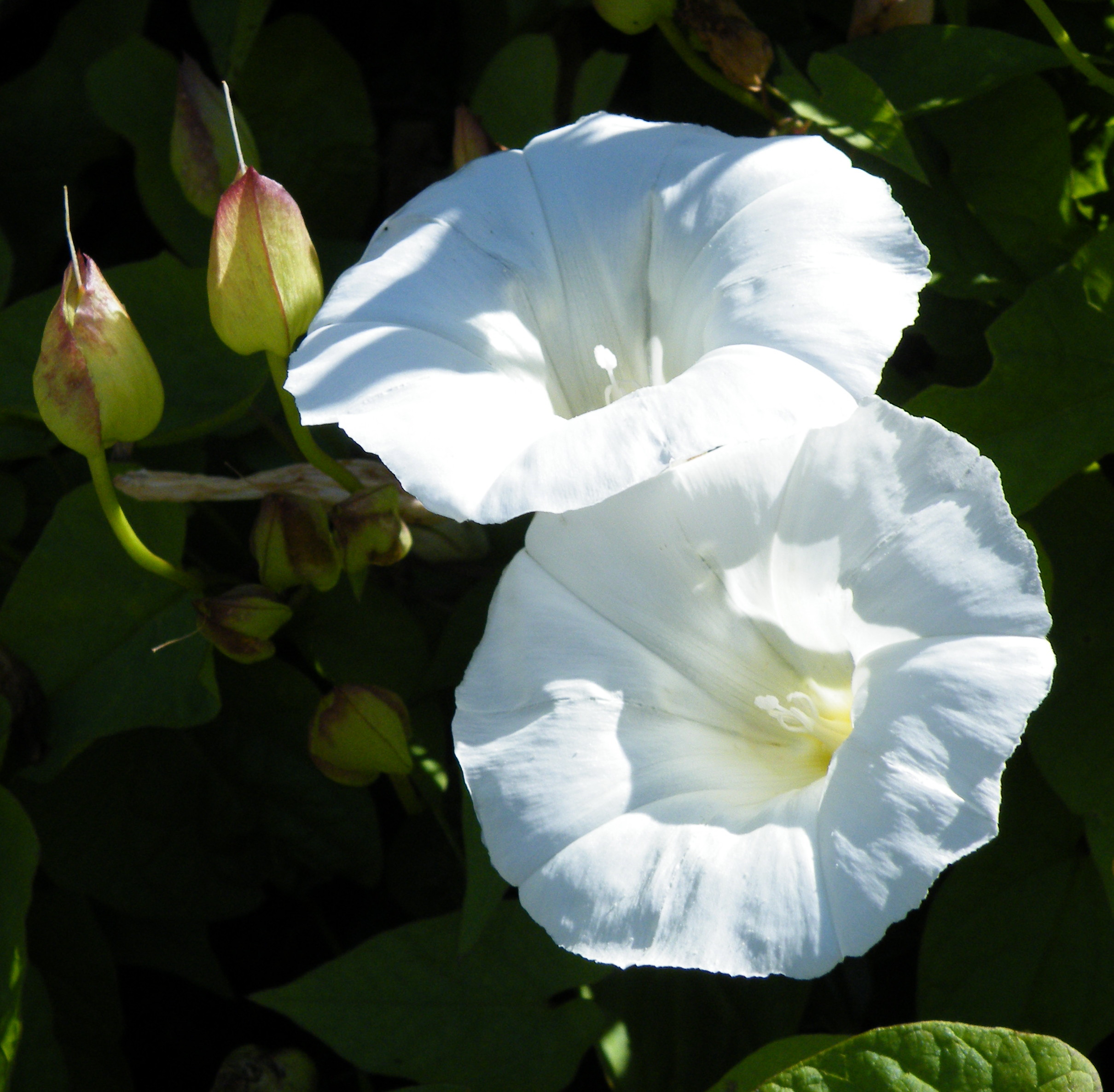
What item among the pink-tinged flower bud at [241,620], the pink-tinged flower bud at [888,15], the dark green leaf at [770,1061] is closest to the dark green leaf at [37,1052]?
the pink-tinged flower bud at [241,620]

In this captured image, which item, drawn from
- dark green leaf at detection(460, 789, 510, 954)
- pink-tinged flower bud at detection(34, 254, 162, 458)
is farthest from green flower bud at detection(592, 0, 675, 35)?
dark green leaf at detection(460, 789, 510, 954)

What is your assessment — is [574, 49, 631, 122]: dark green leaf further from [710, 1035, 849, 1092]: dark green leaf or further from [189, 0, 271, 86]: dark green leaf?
[710, 1035, 849, 1092]: dark green leaf

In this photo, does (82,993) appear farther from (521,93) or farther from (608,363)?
(521,93)

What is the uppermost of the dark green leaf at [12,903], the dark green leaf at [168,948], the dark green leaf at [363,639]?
the dark green leaf at [363,639]

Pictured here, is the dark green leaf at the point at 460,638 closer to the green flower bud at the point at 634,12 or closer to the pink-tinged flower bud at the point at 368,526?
the pink-tinged flower bud at the point at 368,526

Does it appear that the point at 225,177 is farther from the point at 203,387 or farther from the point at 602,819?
the point at 602,819
